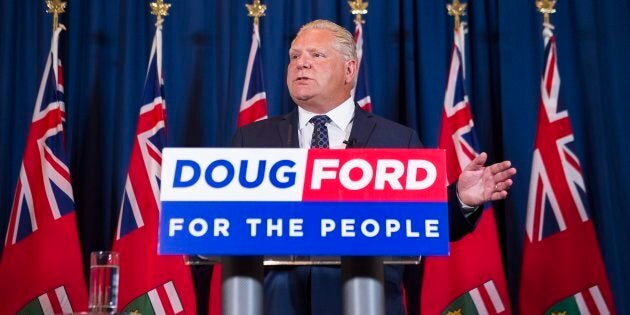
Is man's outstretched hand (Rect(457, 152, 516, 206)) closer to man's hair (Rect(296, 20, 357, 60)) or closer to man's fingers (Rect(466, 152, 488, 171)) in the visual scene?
man's fingers (Rect(466, 152, 488, 171))

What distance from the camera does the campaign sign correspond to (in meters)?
1.28

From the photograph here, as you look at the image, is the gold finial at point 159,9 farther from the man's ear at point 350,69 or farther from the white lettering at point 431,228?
the white lettering at point 431,228

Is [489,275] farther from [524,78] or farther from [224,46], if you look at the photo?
[224,46]

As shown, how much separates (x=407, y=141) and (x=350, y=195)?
1.19m

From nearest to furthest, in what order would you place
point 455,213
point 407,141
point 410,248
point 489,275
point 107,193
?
1. point 410,248
2. point 455,213
3. point 407,141
4. point 489,275
5. point 107,193

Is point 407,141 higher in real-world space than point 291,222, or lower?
higher

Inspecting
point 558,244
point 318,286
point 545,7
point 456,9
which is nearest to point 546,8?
point 545,7

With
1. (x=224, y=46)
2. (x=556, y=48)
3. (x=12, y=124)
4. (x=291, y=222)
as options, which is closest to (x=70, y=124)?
(x=12, y=124)

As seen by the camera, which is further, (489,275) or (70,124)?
(70,124)

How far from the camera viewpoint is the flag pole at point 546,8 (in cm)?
430

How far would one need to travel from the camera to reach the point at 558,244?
407cm

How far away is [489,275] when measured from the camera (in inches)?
160

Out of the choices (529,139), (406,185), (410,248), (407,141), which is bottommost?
(410,248)

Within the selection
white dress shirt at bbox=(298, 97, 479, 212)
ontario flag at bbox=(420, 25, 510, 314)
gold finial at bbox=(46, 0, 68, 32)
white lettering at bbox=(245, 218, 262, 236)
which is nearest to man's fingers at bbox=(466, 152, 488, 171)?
white lettering at bbox=(245, 218, 262, 236)
